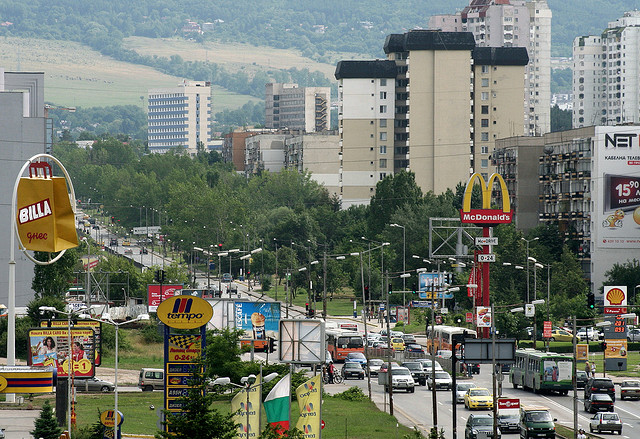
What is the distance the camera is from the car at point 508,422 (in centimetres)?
6078

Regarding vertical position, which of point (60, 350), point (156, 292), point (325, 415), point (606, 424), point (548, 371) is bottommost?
point (325, 415)

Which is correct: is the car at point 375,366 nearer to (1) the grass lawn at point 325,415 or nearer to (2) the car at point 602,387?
(1) the grass lawn at point 325,415

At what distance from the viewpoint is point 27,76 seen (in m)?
137

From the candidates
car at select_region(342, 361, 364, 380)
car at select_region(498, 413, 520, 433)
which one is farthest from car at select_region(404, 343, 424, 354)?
car at select_region(498, 413, 520, 433)

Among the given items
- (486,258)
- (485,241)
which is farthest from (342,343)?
(485,241)

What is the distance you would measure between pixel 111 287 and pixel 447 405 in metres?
67.7

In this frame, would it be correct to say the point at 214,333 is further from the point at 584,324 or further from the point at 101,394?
the point at 584,324

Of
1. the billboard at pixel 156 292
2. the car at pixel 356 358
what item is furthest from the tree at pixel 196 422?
the billboard at pixel 156 292

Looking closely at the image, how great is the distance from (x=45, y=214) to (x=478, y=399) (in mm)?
25746

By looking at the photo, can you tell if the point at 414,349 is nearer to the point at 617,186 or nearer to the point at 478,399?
the point at 478,399

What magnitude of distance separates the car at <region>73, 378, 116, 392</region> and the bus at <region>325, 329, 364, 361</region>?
25099mm

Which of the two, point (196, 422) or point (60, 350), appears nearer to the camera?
point (196, 422)

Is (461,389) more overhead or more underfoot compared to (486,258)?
more underfoot

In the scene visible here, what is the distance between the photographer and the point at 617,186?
458 ft
